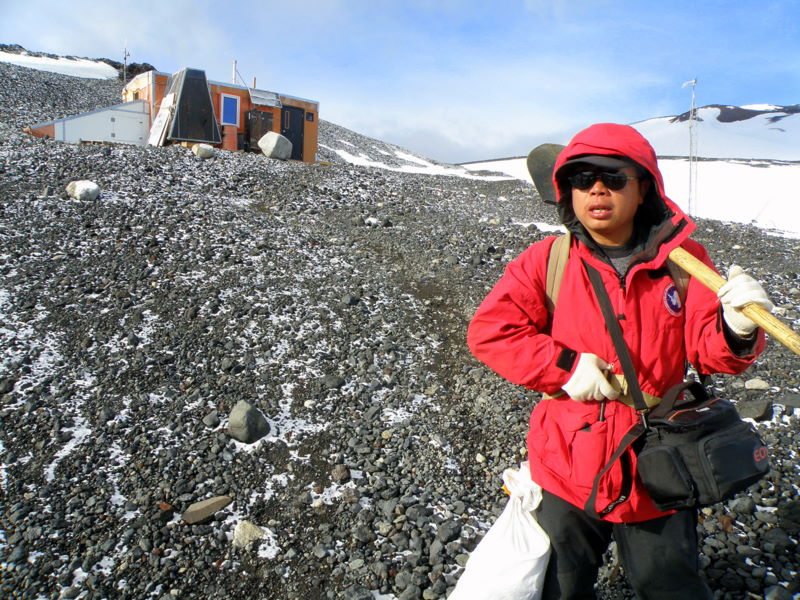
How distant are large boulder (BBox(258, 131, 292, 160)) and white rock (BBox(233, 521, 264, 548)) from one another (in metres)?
12.6

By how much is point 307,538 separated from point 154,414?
178 centimetres

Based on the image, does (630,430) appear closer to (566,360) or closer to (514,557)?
(566,360)

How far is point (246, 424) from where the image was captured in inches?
160

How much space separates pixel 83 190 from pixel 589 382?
28.0ft

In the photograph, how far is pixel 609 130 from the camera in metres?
1.96

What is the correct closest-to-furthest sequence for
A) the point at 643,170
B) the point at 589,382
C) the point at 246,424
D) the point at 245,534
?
the point at 589,382 → the point at 643,170 → the point at 245,534 → the point at 246,424

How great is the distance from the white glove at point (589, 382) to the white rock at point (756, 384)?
4.26 meters

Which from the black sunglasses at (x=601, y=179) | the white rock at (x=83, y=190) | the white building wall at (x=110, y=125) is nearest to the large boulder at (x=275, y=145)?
the white building wall at (x=110, y=125)

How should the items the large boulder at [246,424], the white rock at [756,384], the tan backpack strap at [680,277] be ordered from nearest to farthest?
the tan backpack strap at [680,277] < the large boulder at [246,424] < the white rock at [756,384]

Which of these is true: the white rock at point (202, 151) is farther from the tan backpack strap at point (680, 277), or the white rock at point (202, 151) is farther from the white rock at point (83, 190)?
the tan backpack strap at point (680, 277)

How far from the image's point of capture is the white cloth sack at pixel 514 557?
2.02 meters

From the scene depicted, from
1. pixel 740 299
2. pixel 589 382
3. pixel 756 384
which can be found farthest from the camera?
pixel 756 384

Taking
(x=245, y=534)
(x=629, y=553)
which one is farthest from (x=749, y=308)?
(x=245, y=534)

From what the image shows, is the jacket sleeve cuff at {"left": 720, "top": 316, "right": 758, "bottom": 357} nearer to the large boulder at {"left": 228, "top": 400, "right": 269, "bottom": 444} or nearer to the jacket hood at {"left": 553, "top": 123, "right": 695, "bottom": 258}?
the jacket hood at {"left": 553, "top": 123, "right": 695, "bottom": 258}
